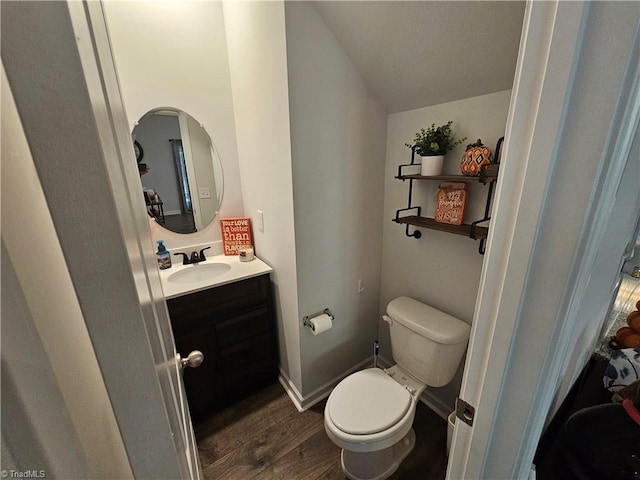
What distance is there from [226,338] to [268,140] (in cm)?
118

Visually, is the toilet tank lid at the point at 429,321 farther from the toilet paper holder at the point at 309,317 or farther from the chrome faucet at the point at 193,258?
the chrome faucet at the point at 193,258

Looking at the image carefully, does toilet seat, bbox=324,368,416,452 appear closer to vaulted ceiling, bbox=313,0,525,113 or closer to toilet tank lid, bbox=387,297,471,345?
toilet tank lid, bbox=387,297,471,345

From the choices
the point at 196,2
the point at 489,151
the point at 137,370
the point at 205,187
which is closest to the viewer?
the point at 137,370

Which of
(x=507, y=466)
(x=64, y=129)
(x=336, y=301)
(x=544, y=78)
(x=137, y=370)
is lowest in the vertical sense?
(x=336, y=301)

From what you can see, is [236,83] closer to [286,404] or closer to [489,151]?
[489,151]

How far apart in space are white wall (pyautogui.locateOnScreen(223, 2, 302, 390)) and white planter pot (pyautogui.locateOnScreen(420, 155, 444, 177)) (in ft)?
2.26

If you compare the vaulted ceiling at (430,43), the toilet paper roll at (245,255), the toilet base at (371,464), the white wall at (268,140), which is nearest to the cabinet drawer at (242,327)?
the white wall at (268,140)

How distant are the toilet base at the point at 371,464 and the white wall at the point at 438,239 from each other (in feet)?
1.57

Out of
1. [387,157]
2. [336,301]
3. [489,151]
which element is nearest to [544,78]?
[489,151]

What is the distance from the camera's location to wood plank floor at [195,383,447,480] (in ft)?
4.44

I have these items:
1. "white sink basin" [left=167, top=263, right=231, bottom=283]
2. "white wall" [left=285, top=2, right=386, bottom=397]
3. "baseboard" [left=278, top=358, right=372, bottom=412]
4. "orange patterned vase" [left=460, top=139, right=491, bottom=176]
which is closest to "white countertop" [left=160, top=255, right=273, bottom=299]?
"white sink basin" [left=167, top=263, right=231, bottom=283]

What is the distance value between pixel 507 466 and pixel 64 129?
1.01 metres

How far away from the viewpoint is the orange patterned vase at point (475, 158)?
43.9 inches

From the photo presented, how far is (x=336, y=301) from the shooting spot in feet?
5.49
